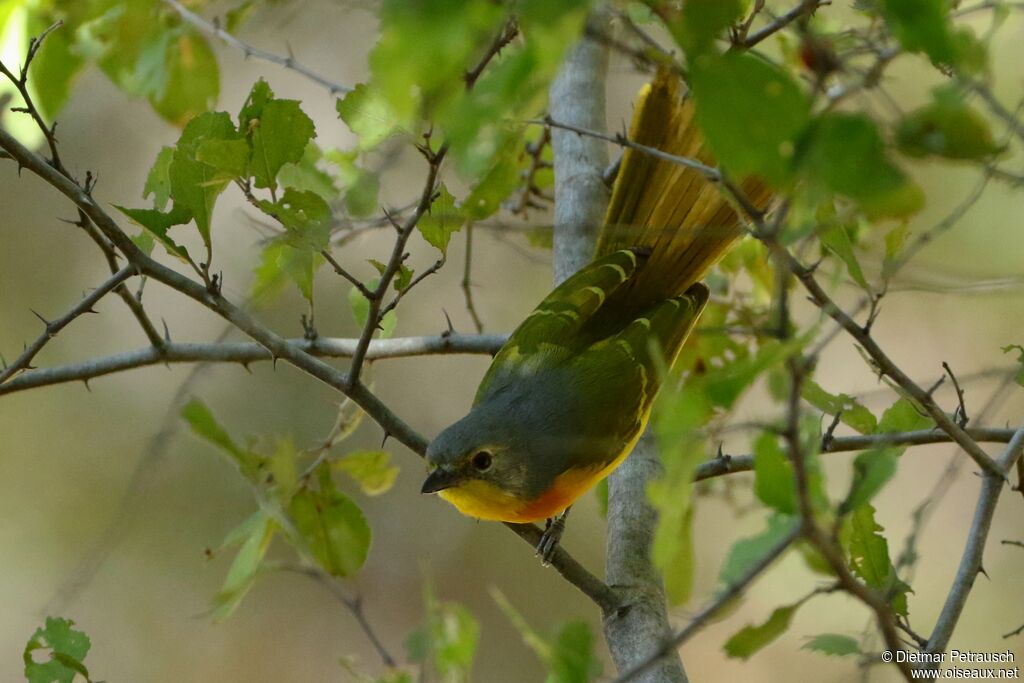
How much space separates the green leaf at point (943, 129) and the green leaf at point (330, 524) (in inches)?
79.6

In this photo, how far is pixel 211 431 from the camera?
205 centimetres

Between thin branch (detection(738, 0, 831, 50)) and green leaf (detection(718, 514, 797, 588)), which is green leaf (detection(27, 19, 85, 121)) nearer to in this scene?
thin branch (detection(738, 0, 831, 50))

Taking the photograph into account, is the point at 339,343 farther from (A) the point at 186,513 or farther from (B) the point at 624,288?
(A) the point at 186,513

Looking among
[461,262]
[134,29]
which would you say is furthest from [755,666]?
[134,29]

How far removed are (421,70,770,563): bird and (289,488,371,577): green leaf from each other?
27 centimetres

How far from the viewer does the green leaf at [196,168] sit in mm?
2199

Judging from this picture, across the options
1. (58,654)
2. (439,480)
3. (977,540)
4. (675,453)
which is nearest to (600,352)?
(439,480)

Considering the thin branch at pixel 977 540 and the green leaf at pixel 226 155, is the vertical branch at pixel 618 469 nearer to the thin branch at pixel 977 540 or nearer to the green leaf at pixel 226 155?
the thin branch at pixel 977 540

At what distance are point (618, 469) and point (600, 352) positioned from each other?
0.36 m

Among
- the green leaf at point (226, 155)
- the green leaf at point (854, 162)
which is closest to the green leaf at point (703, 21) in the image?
the green leaf at point (854, 162)

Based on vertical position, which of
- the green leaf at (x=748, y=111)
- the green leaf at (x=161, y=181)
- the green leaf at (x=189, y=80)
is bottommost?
the green leaf at (x=748, y=111)

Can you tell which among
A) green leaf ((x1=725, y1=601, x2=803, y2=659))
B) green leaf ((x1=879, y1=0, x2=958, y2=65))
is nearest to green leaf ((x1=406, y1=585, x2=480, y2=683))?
green leaf ((x1=725, y1=601, x2=803, y2=659))

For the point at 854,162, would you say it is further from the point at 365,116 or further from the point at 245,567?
the point at 245,567

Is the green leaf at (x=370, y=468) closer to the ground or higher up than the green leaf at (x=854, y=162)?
higher up
